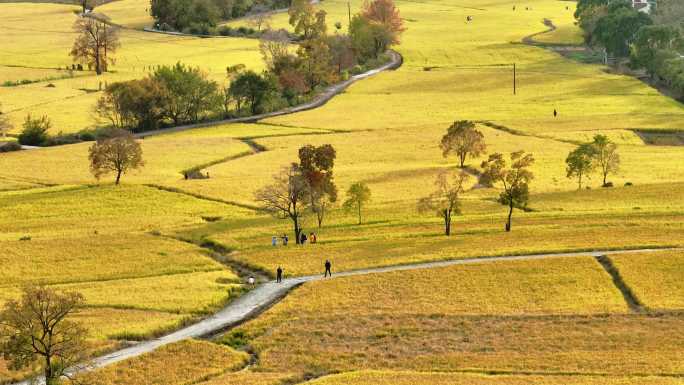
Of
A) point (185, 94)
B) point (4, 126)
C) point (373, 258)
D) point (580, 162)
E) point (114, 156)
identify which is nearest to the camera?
point (373, 258)

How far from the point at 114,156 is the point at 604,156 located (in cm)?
5296

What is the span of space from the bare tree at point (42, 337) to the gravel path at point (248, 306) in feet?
3.78

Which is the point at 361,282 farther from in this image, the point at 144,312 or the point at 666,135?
the point at 666,135

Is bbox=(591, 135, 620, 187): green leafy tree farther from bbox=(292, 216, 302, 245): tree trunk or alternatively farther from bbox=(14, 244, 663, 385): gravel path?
bbox=(292, 216, 302, 245): tree trunk

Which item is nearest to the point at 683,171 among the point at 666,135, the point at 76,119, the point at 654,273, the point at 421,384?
the point at 666,135

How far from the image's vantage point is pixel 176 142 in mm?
150625

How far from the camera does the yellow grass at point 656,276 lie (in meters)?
77.0

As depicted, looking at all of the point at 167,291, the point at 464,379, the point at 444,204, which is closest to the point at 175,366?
the point at 464,379

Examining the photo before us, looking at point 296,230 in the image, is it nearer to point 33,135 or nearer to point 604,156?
point 604,156

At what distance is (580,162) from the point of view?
391ft

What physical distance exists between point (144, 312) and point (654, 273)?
36.6m

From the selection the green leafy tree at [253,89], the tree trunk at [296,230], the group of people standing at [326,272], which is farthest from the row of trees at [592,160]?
the green leafy tree at [253,89]

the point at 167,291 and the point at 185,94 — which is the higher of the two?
the point at 185,94

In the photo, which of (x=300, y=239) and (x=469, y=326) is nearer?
(x=469, y=326)
